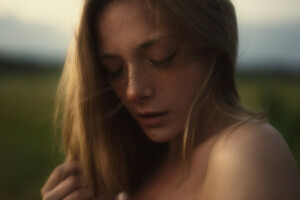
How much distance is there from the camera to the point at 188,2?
822mm

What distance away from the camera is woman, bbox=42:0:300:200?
2.35 ft

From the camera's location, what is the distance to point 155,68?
840mm

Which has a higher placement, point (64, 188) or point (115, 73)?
point (115, 73)

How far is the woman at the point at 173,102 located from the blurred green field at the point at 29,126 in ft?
1.30

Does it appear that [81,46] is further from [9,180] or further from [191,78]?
[9,180]

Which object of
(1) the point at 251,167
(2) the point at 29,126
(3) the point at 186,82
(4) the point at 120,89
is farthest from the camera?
(2) the point at 29,126

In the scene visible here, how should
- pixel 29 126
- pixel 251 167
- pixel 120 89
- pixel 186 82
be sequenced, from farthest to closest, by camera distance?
pixel 29 126 < pixel 120 89 < pixel 186 82 < pixel 251 167

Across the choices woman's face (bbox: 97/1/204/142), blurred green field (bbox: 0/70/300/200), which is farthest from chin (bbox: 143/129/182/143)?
blurred green field (bbox: 0/70/300/200)

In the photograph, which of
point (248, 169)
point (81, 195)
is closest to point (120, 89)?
point (81, 195)

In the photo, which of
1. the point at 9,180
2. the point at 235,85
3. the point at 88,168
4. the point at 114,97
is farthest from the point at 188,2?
the point at 9,180

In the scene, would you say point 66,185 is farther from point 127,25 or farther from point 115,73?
point 127,25

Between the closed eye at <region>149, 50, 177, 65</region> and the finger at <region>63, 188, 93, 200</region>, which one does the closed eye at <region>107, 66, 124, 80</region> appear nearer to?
the closed eye at <region>149, 50, 177, 65</region>

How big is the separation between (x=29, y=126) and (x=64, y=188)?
90cm

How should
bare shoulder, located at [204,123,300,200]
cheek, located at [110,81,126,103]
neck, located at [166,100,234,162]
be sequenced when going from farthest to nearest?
cheek, located at [110,81,126,103] < neck, located at [166,100,234,162] < bare shoulder, located at [204,123,300,200]
